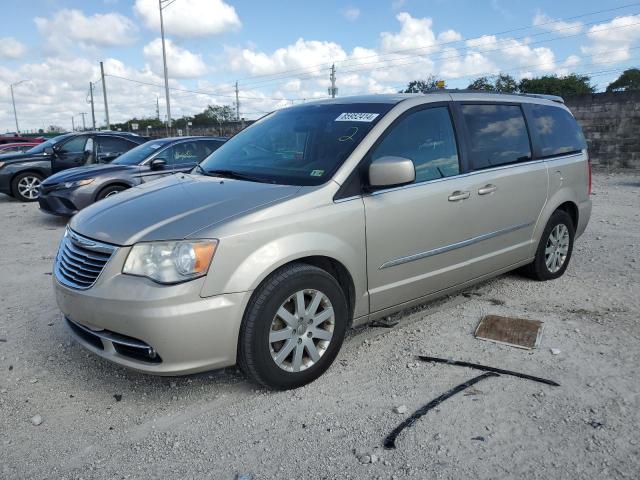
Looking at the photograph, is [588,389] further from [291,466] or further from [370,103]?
[370,103]

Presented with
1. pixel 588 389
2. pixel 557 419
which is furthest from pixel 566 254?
pixel 557 419

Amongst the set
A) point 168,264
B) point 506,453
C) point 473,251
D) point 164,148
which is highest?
point 164,148

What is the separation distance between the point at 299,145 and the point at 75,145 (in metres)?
10.5

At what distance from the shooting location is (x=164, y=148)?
934 centimetres

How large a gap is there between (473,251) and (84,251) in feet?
9.30

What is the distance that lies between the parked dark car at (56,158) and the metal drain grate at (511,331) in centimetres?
997

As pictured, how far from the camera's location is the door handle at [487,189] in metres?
4.20

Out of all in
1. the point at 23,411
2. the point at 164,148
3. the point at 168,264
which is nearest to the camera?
the point at 168,264

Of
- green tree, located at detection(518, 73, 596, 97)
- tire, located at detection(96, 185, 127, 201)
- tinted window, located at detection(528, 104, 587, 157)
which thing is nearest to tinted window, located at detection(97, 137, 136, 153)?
tire, located at detection(96, 185, 127, 201)

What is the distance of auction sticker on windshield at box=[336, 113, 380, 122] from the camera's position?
3719 mm

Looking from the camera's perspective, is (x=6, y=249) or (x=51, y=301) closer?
(x=51, y=301)

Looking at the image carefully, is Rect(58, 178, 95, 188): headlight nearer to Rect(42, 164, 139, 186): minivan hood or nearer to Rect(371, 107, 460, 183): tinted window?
Rect(42, 164, 139, 186): minivan hood

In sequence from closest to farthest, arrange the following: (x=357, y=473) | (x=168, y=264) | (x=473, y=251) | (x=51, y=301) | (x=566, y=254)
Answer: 1. (x=357, y=473)
2. (x=168, y=264)
3. (x=473, y=251)
4. (x=51, y=301)
5. (x=566, y=254)

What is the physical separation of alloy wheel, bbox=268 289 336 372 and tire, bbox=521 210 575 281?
2.75 meters
